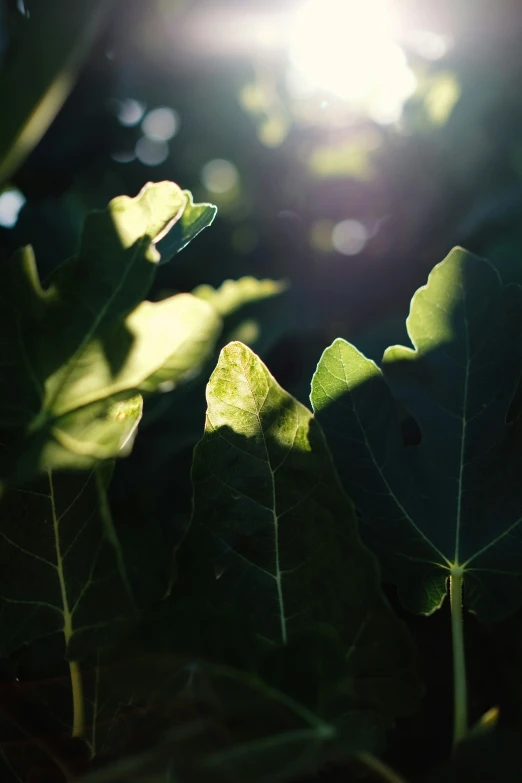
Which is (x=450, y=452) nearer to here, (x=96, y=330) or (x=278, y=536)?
(x=278, y=536)

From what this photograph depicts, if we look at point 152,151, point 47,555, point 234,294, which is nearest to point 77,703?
point 47,555

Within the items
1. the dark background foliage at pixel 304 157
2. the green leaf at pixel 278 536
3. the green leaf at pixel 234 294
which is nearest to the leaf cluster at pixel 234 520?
the green leaf at pixel 278 536

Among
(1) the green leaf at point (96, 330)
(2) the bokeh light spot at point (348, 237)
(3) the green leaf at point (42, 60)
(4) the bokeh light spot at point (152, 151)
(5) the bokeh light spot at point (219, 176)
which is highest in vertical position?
(3) the green leaf at point (42, 60)

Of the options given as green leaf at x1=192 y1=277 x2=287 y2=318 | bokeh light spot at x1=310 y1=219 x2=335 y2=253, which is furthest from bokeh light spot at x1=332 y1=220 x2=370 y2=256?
green leaf at x1=192 y1=277 x2=287 y2=318

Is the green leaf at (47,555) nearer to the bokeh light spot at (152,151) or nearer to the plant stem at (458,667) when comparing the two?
the plant stem at (458,667)

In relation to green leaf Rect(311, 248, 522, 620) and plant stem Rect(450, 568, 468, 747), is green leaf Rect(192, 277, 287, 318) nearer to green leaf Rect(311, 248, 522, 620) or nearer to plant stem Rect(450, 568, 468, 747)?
green leaf Rect(311, 248, 522, 620)

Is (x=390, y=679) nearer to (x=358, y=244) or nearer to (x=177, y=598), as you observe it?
(x=177, y=598)
